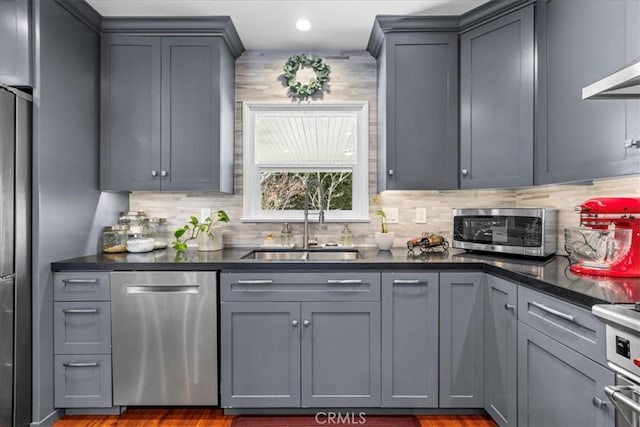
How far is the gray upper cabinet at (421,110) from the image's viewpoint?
2.48m

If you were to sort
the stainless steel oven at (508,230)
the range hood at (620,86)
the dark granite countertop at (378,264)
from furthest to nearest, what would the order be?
the stainless steel oven at (508,230) → the dark granite countertop at (378,264) → the range hood at (620,86)

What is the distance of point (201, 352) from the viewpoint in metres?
2.13

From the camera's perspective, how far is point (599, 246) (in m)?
1.72

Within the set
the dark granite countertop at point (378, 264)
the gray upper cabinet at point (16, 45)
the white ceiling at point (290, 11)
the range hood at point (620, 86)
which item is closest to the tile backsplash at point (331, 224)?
the white ceiling at point (290, 11)

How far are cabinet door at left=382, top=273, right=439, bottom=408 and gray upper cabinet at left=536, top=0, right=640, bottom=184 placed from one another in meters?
0.90

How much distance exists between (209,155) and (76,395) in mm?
1591

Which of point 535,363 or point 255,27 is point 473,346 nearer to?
point 535,363

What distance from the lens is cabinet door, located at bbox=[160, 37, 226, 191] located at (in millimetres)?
2494

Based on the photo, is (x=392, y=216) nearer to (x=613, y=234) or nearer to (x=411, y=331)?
(x=411, y=331)

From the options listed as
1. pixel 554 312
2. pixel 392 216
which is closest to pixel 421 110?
pixel 392 216

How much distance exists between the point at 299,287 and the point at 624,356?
4.68 ft

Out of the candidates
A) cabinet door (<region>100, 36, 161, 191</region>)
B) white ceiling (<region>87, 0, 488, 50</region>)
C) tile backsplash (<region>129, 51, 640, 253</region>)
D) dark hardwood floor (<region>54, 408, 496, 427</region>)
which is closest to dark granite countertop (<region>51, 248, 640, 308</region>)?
tile backsplash (<region>129, 51, 640, 253</region>)

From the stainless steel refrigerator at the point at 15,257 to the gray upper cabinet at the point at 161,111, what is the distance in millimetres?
558

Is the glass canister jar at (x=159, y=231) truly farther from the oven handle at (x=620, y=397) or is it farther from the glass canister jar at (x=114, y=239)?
the oven handle at (x=620, y=397)
